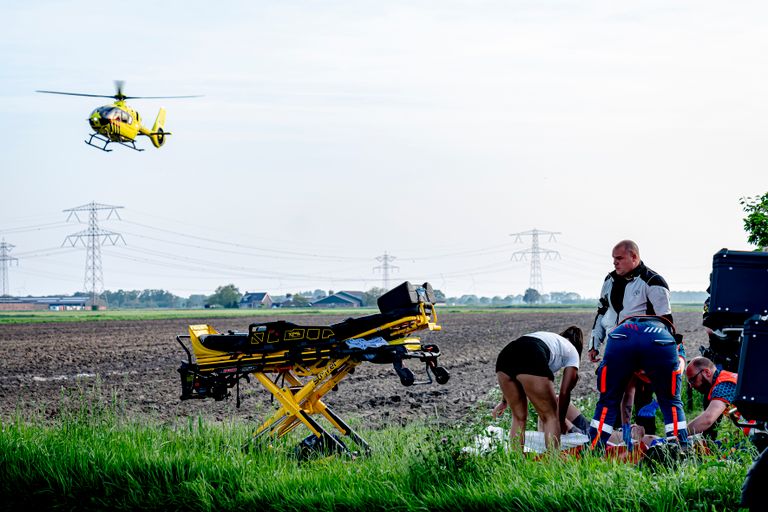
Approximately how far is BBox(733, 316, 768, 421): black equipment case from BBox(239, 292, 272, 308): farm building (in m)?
128

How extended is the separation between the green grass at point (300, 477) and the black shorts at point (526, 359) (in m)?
0.71

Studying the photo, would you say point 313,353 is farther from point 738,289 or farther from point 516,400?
point 738,289

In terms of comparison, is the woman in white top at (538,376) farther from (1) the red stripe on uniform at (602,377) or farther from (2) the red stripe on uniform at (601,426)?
(2) the red stripe on uniform at (601,426)

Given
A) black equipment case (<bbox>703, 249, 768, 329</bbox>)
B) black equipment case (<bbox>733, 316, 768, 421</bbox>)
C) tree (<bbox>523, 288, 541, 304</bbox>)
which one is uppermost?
black equipment case (<bbox>703, 249, 768, 329</bbox>)

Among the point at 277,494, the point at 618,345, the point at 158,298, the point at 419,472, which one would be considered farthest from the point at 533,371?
the point at 158,298

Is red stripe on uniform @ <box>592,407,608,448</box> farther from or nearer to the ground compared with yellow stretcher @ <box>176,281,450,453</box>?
nearer to the ground

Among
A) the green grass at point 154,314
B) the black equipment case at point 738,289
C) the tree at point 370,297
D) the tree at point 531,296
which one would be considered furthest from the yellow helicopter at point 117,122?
the tree at point 531,296

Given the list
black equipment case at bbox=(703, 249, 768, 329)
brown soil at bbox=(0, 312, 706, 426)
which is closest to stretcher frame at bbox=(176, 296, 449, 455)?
brown soil at bbox=(0, 312, 706, 426)

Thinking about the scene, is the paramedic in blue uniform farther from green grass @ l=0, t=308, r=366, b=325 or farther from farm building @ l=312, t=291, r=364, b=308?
farm building @ l=312, t=291, r=364, b=308

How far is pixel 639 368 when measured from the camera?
8008 millimetres

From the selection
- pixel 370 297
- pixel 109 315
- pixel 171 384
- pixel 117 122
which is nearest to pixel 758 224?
pixel 171 384

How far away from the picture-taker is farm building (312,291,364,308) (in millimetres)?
130012

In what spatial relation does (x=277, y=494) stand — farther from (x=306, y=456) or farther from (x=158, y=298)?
(x=158, y=298)

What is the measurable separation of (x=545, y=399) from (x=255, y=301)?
126 meters
